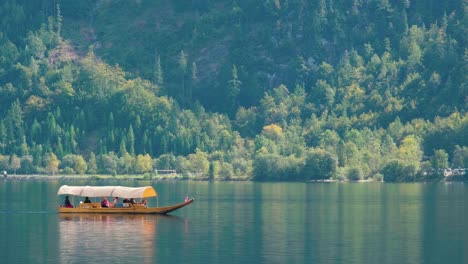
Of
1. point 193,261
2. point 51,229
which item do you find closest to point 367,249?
point 193,261

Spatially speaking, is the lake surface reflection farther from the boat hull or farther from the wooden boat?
the wooden boat

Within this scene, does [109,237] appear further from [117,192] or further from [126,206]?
[126,206]

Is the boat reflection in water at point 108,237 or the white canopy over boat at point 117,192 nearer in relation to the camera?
the boat reflection in water at point 108,237

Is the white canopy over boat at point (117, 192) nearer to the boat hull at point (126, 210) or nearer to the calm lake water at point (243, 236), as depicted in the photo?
the boat hull at point (126, 210)

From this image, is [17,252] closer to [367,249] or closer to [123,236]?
[123,236]

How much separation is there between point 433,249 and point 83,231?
41818 mm

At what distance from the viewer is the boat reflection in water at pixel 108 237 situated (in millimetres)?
128625

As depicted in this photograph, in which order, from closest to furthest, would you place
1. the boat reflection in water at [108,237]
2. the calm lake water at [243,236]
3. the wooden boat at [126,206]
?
the boat reflection in water at [108,237] → the calm lake water at [243,236] → the wooden boat at [126,206]

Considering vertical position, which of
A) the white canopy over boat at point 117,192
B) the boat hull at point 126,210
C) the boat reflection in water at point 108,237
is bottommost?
the boat reflection in water at point 108,237

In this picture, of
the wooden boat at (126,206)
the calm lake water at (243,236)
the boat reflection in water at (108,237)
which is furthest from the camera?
the wooden boat at (126,206)

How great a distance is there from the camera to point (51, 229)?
159500mm

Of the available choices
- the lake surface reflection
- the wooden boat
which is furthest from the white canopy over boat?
the lake surface reflection

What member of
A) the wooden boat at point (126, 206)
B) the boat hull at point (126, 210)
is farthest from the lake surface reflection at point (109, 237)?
the wooden boat at point (126, 206)

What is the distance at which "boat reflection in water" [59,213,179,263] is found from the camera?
128625 mm
